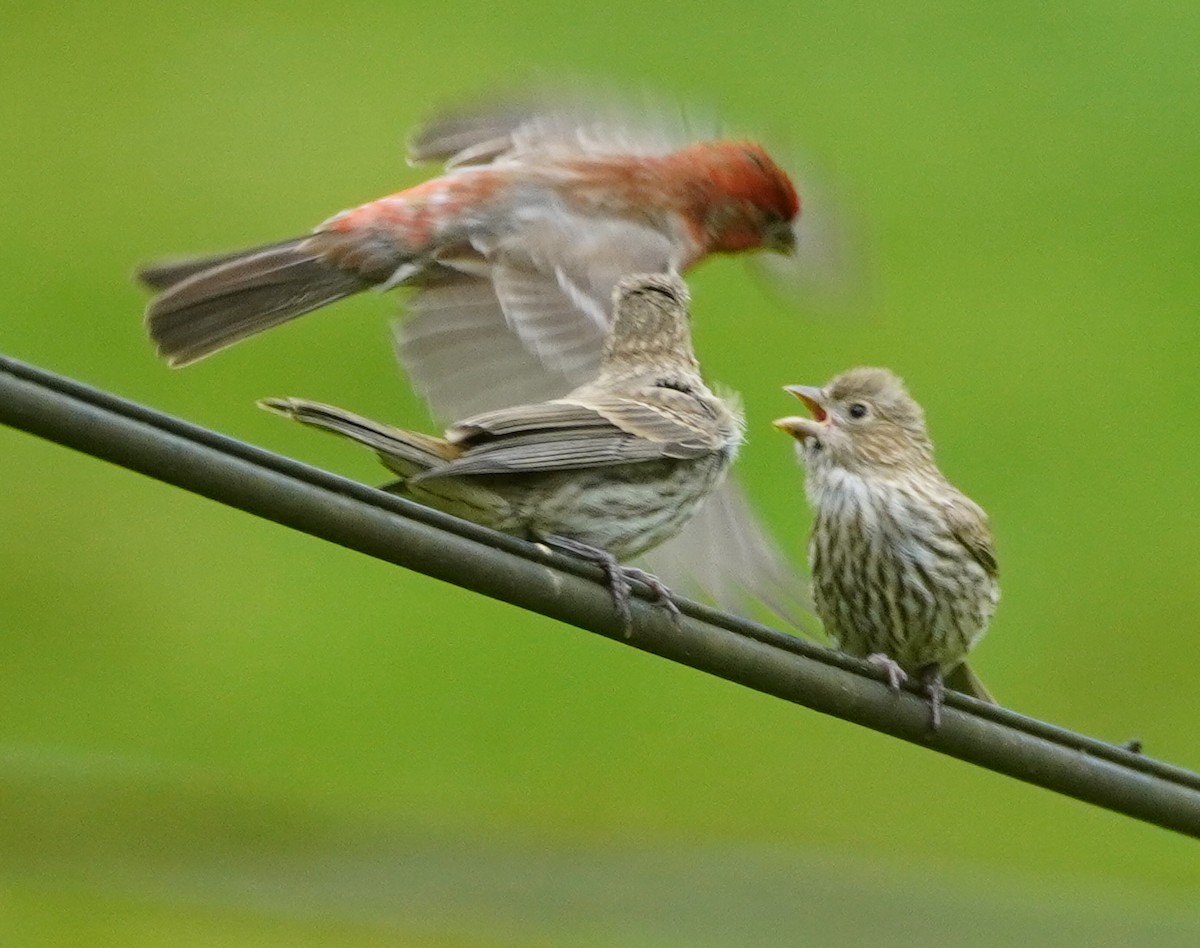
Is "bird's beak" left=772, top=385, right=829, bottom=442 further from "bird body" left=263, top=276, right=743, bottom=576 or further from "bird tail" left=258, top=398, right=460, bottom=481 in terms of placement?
"bird tail" left=258, top=398, right=460, bottom=481

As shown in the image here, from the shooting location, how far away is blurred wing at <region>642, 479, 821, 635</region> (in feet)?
23.1

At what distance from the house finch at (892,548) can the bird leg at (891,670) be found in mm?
40

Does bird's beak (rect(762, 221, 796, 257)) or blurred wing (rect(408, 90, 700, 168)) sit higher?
blurred wing (rect(408, 90, 700, 168))

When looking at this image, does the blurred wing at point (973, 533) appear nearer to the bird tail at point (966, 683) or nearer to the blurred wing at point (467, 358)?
the bird tail at point (966, 683)

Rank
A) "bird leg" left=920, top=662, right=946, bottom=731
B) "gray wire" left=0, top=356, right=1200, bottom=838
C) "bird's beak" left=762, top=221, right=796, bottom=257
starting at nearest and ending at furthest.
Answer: "gray wire" left=0, top=356, right=1200, bottom=838 < "bird leg" left=920, top=662, right=946, bottom=731 < "bird's beak" left=762, top=221, right=796, bottom=257

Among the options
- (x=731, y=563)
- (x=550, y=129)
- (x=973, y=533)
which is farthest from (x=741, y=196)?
(x=973, y=533)

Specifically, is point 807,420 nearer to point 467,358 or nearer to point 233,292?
point 467,358

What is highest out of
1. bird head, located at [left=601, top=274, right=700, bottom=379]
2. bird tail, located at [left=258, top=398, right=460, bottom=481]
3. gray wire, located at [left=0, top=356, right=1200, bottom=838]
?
bird head, located at [left=601, top=274, right=700, bottom=379]

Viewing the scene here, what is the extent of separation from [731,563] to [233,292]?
1.91 metres

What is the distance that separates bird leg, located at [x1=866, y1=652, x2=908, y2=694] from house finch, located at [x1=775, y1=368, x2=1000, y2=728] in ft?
0.13

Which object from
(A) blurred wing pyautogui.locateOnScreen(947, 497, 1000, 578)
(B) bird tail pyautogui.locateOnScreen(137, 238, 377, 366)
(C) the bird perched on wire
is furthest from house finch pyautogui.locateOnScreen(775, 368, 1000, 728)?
(B) bird tail pyautogui.locateOnScreen(137, 238, 377, 366)

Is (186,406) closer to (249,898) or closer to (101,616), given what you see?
(101,616)

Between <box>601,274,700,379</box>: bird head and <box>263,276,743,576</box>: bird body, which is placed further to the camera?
<box>601,274,700,379</box>: bird head

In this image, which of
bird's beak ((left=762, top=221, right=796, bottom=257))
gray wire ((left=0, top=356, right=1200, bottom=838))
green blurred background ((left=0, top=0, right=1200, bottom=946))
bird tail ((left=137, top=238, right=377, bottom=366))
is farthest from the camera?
green blurred background ((left=0, top=0, right=1200, bottom=946))
